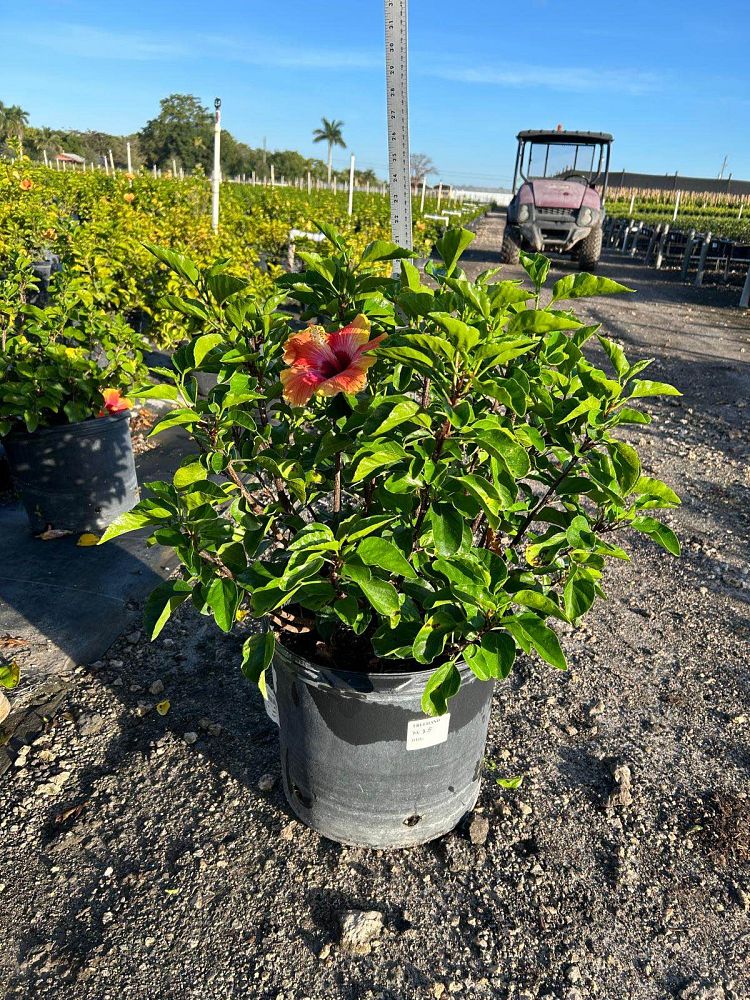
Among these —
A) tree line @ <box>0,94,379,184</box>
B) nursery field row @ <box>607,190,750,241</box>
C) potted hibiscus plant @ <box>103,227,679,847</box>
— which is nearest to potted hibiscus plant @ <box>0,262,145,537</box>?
potted hibiscus plant @ <box>103,227,679,847</box>

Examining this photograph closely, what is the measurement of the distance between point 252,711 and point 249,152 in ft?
217

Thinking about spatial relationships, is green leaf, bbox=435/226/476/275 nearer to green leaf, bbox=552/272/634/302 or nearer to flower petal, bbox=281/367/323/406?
green leaf, bbox=552/272/634/302

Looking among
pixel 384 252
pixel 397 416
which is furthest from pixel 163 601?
pixel 384 252

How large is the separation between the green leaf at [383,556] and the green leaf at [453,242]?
51 centimetres

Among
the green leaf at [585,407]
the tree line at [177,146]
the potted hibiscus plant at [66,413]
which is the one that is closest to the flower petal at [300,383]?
the green leaf at [585,407]

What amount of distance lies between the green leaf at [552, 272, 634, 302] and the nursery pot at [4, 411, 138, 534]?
245 cm

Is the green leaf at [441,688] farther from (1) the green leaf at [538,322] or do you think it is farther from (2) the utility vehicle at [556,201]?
(2) the utility vehicle at [556,201]

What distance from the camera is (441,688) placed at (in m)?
1.32

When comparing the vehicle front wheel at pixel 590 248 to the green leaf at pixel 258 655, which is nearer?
the green leaf at pixel 258 655

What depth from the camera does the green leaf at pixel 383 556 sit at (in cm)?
122

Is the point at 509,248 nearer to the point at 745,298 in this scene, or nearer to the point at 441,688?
the point at 745,298

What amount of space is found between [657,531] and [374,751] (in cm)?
81

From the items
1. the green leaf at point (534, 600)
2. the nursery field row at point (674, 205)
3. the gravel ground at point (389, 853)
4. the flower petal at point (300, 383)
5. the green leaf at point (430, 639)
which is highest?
the nursery field row at point (674, 205)

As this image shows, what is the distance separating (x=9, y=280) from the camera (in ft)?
11.0
